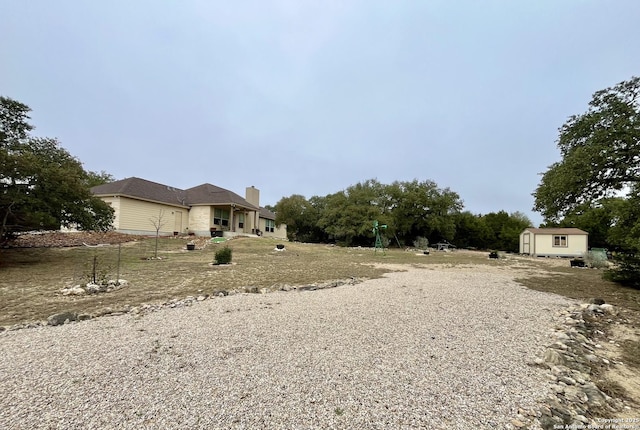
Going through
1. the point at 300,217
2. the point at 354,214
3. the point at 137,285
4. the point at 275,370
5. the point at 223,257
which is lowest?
the point at 137,285

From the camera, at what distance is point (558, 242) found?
24547mm

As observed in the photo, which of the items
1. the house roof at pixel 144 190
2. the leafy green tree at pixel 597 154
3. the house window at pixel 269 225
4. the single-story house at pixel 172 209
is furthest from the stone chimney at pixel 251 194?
the leafy green tree at pixel 597 154

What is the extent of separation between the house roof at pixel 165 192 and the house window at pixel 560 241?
28.8 meters

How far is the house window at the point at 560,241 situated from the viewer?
2434cm

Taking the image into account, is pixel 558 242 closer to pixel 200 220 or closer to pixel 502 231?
pixel 502 231

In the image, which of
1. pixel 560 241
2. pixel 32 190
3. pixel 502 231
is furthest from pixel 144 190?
pixel 502 231

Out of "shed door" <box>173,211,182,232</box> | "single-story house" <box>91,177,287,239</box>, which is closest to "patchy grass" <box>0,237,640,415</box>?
"single-story house" <box>91,177,287,239</box>

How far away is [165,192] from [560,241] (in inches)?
1422

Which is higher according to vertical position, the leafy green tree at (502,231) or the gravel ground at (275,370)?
the leafy green tree at (502,231)

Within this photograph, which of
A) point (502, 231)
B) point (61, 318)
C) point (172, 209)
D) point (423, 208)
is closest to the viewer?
point (61, 318)

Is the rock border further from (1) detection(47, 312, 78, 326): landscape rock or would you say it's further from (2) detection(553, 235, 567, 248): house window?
(2) detection(553, 235, 567, 248): house window

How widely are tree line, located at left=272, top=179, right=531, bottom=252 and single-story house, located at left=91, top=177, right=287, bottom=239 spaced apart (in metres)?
6.54

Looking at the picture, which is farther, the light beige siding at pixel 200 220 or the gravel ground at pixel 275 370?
the light beige siding at pixel 200 220

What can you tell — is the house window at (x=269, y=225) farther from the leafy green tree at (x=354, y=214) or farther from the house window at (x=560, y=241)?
the house window at (x=560, y=241)
